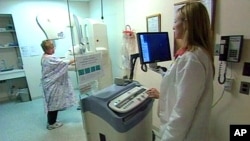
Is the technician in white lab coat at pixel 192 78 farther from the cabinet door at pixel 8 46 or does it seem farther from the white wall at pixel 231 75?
the cabinet door at pixel 8 46

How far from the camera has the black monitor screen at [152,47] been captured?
1.44 m

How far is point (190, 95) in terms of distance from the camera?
0.91 meters

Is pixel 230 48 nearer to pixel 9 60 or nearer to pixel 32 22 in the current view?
pixel 32 22

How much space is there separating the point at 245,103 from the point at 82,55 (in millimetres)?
1493

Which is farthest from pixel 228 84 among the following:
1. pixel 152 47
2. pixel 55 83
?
pixel 55 83

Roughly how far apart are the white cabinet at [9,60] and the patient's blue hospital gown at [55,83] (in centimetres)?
182

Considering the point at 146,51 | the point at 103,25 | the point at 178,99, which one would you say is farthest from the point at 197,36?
the point at 103,25

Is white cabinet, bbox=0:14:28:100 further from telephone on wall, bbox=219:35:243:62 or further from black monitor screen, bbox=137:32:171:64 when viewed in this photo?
telephone on wall, bbox=219:35:243:62

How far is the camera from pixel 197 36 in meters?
0.96

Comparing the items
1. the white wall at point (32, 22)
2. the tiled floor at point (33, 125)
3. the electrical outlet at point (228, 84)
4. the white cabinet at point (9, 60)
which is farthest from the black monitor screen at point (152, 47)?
the white cabinet at point (9, 60)

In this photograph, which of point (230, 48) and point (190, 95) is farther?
point (230, 48)

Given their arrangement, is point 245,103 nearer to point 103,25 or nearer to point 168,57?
point 168,57

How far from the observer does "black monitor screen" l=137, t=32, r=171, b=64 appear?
1436mm

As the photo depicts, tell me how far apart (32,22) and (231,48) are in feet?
14.0
